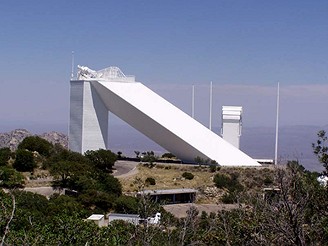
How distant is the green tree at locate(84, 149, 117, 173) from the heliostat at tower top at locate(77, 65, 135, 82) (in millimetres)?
4007

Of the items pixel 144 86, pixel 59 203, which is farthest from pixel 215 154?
pixel 59 203

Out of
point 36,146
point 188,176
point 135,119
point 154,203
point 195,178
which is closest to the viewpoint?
point 154,203

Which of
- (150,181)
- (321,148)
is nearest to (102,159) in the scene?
(150,181)

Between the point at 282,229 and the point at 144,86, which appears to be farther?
the point at 144,86

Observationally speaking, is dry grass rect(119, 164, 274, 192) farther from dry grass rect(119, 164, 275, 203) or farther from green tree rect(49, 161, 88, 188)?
green tree rect(49, 161, 88, 188)

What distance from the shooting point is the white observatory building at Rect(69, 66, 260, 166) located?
23073mm

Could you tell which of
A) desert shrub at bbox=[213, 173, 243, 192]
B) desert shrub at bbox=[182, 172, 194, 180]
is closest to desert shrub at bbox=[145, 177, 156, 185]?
desert shrub at bbox=[182, 172, 194, 180]

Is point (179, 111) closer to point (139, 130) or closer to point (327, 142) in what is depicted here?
point (139, 130)

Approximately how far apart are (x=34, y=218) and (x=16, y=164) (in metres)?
8.66

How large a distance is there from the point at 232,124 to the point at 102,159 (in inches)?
288

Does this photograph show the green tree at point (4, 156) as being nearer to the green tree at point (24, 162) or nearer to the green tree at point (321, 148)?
the green tree at point (24, 162)

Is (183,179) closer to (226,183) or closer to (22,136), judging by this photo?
(226,183)

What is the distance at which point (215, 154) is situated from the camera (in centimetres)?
2312

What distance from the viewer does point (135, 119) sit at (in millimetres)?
24031
